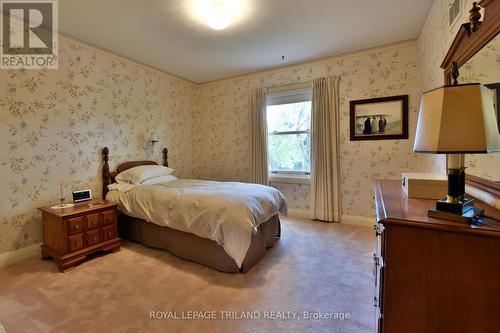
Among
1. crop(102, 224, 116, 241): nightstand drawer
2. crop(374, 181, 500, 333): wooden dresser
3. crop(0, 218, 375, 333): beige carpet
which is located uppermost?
crop(374, 181, 500, 333): wooden dresser

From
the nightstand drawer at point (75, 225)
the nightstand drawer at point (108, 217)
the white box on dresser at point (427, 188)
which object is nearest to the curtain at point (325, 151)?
the white box on dresser at point (427, 188)

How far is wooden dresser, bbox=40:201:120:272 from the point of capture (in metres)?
2.33

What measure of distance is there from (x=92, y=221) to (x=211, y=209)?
1.38 meters

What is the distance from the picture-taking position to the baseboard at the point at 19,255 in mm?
2399

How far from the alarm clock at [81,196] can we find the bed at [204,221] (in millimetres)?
267

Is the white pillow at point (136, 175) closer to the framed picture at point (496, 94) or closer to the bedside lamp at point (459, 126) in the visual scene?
the bedside lamp at point (459, 126)

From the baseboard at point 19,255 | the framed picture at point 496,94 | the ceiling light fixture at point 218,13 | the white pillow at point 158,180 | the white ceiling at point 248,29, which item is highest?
the white ceiling at point 248,29

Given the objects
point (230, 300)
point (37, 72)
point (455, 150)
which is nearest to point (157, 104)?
point (37, 72)

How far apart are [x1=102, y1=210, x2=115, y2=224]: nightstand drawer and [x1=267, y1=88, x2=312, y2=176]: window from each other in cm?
253

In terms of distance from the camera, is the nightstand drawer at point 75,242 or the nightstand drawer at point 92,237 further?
the nightstand drawer at point 92,237

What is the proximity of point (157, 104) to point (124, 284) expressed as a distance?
292cm

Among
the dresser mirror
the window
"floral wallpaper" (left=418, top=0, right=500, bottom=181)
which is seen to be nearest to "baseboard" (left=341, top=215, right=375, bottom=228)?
the window

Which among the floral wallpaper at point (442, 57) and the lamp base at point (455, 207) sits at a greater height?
the floral wallpaper at point (442, 57)

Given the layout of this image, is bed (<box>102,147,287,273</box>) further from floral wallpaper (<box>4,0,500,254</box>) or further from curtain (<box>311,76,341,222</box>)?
curtain (<box>311,76,341,222</box>)
